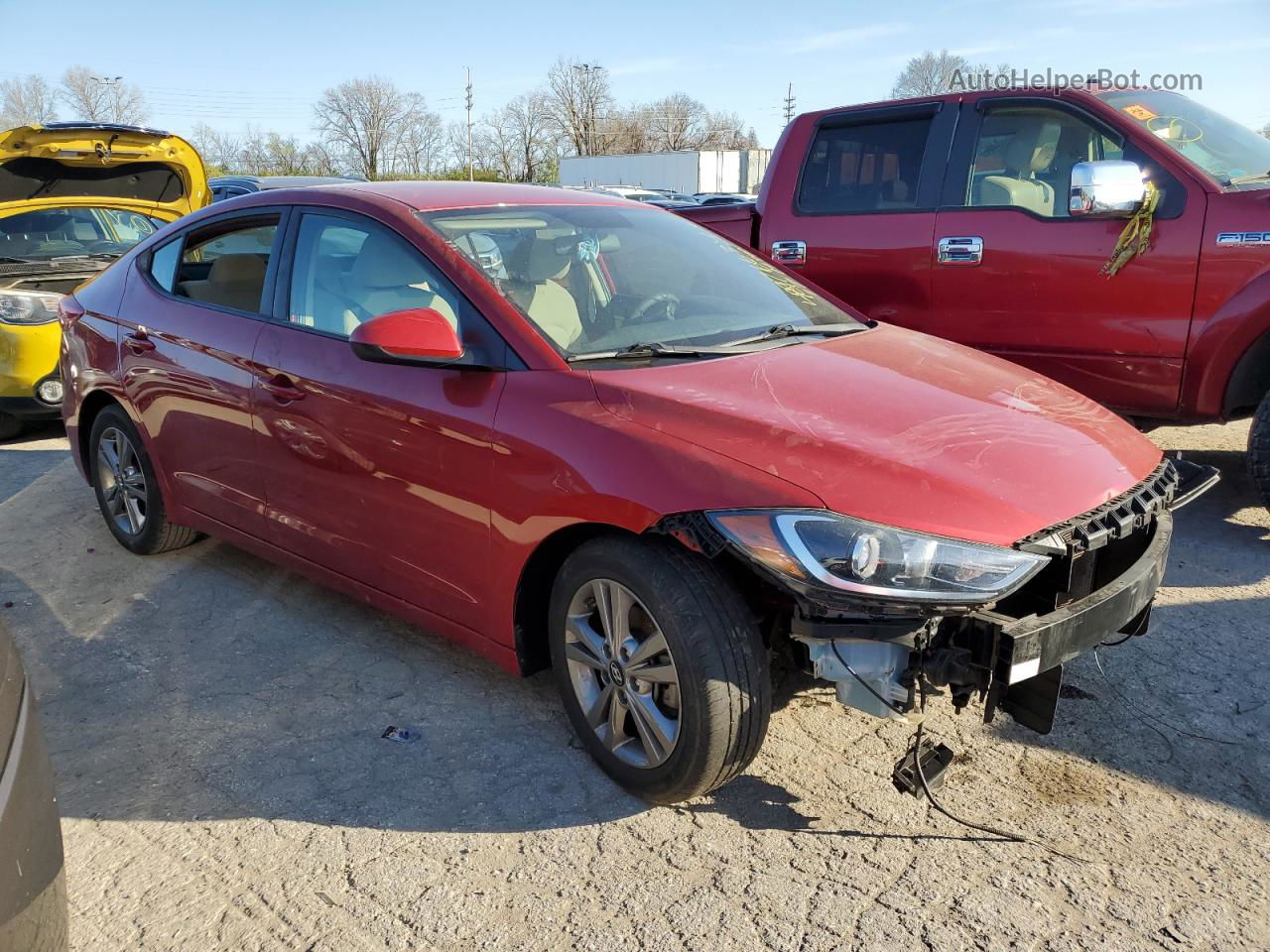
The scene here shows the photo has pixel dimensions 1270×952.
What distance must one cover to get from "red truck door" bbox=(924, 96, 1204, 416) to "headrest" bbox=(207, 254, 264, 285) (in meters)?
3.19

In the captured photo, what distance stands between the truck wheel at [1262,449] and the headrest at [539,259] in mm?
3116

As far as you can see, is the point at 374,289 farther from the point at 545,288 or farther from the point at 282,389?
the point at 545,288

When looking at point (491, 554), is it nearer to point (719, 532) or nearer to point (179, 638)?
point (719, 532)

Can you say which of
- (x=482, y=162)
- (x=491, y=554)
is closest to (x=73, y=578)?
(x=491, y=554)

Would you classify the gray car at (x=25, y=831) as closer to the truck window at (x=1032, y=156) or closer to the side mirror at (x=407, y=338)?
the side mirror at (x=407, y=338)

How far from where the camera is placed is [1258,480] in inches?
175

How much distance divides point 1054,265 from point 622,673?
3.30 meters

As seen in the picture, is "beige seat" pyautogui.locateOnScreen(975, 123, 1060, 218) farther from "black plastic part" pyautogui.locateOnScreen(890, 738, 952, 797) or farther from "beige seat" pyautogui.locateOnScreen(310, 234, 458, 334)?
"black plastic part" pyautogui.locateOnScreen(890, 738, 952, 797)

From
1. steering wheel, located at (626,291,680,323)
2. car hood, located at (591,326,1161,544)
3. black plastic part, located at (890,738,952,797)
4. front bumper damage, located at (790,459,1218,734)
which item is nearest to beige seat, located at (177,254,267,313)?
steering wheel, located at (626,291,680,323)

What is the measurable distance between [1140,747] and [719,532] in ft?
5.08

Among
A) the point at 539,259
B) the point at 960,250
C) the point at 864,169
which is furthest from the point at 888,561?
the point at 864,169

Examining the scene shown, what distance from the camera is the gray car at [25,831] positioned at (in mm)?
1605

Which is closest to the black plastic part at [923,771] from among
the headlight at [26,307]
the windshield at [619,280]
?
the windshield at [619,280]

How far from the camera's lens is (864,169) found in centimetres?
557
